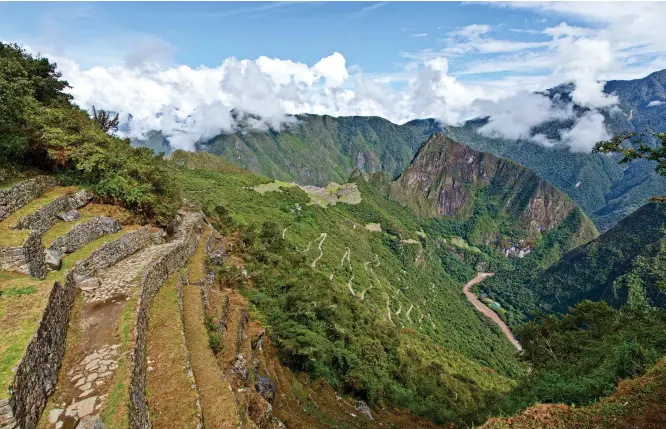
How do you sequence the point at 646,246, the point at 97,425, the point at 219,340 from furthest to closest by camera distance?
the point at 646,246
the point at 219,340
the point at 97,425

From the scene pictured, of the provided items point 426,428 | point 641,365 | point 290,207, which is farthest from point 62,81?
Answer: point 290,207

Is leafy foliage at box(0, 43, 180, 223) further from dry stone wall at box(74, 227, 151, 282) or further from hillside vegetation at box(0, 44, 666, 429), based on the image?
dry stone wall at box(74, 227, 151, 282)

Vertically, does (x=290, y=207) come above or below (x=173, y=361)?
above

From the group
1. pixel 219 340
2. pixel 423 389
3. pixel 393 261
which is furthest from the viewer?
pixel 393 261

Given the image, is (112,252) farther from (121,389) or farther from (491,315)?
(491,315)

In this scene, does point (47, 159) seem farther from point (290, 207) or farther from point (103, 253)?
point (290, 207)

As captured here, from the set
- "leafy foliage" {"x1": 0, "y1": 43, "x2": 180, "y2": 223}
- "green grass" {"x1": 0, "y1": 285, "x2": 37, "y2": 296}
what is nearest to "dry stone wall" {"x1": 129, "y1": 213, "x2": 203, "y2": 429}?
"leafy foliage" {"x1": 0, "y1": 43, "x2": 180, "y2": 223}

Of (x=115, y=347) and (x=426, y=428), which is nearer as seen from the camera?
(x=115, y=347)

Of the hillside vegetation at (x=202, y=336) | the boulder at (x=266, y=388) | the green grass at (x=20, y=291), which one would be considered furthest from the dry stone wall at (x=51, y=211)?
the boulder at (x=266, y=388)
